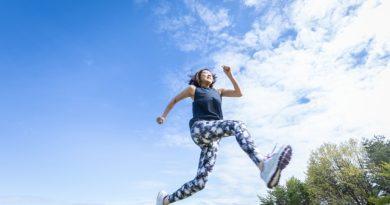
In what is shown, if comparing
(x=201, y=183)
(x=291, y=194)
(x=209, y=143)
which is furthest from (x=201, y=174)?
(x=291, y=194)

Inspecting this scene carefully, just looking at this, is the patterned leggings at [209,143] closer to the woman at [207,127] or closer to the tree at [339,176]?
the woman at [207,127]

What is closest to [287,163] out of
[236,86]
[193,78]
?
[236,86]

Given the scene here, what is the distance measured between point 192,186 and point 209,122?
1.09m

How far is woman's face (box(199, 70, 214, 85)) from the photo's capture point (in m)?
6.19

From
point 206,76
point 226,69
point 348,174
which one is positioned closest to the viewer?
point 226,69

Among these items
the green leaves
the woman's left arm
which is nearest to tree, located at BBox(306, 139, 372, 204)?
the green leaves

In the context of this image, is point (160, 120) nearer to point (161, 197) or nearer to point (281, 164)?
point (161, 197)

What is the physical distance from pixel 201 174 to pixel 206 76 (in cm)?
170

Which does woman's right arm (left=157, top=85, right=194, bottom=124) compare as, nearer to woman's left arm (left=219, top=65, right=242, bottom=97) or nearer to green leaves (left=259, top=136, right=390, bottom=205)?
woman's left arm (left=219, top=65, right=242, bottom=97)

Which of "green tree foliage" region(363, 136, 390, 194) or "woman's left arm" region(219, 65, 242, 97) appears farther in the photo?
"green tree foliage" region(363, 136, 390, 194)

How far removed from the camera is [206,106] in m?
5.73

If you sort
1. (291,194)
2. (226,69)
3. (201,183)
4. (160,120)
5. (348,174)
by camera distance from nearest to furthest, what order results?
(201,183) → (160,120) → (226,69) → (348,174) → (291,194)

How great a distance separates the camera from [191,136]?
18.9ft

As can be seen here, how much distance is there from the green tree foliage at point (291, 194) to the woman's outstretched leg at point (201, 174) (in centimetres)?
4859
